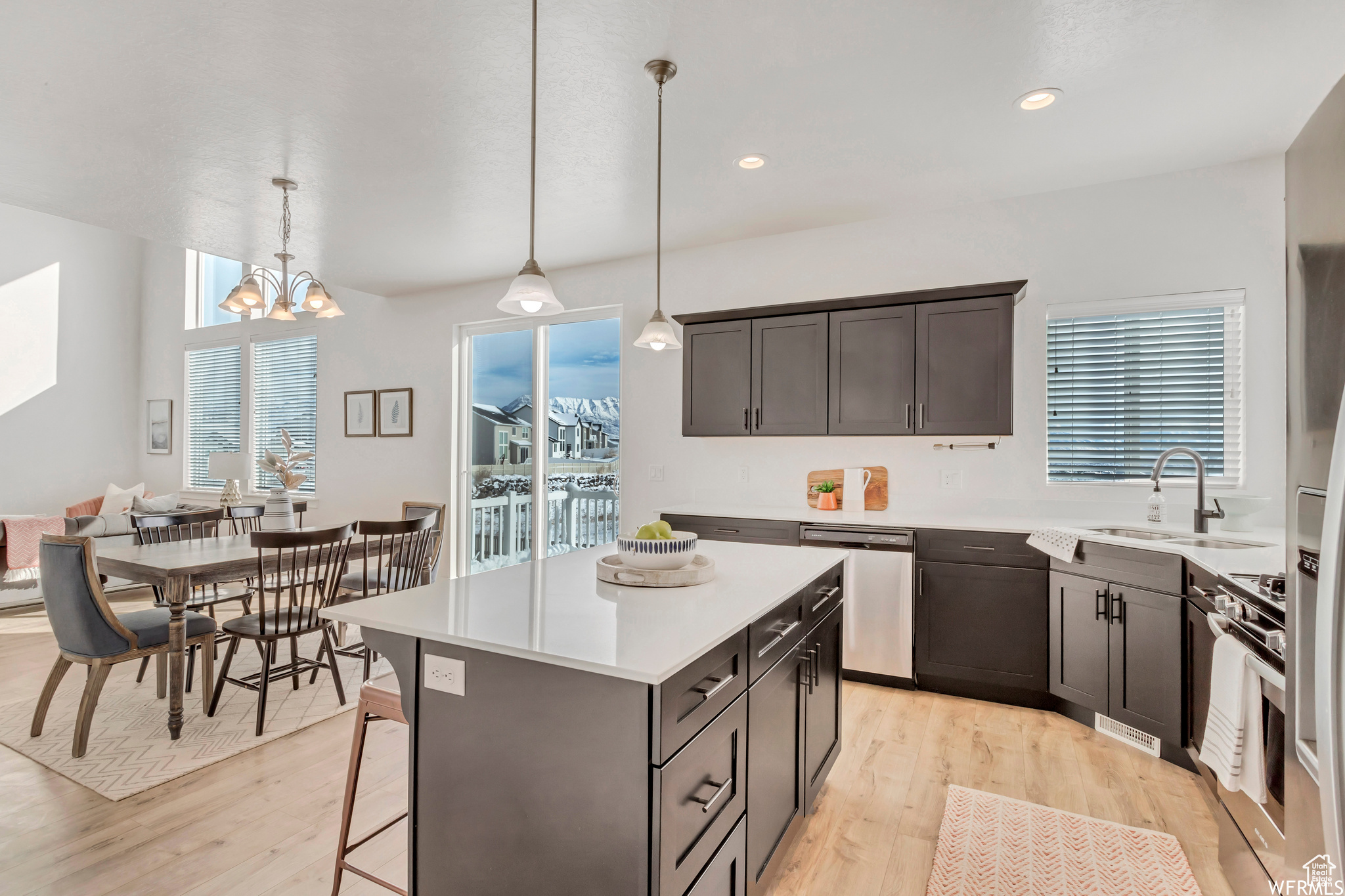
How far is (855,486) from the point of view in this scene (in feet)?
13.0

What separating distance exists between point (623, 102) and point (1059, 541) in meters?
2.73

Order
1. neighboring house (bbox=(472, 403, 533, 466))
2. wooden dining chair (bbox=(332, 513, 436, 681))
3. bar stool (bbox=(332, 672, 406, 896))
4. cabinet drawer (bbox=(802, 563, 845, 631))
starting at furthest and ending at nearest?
neighboring house (bbox=(472, 403, 533, 466)) → wooden dining chair (bbox=(332, 513, 436, 681)) → cabinet drawer (bbox=(802, 563, 845, 631)) → bar stool (bbox=(332, 672, 406, 896))

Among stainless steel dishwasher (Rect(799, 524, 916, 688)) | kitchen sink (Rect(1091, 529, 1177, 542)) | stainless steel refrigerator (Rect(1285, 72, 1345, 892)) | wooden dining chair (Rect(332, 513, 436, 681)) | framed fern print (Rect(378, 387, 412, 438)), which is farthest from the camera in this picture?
framed fern print (Rect(378, 387, 412, 438))

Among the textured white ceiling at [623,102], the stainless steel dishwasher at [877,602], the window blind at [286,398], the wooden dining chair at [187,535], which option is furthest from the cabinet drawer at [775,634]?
the window blind at [286,398]

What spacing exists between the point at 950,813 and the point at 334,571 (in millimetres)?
2900

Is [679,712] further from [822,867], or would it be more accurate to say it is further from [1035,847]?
[1035,847]

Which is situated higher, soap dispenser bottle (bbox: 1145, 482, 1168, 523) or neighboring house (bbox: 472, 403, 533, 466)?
neighboring house (bbox: 472, 403, 533, 466)

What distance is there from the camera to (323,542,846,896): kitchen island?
3.96 ft

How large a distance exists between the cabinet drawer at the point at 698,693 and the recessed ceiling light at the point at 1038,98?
2429 millimetres

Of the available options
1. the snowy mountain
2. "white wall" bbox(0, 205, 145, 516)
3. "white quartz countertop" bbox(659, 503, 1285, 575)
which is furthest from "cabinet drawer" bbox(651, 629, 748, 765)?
"white wall" bbox(0, 205, 145, 516)

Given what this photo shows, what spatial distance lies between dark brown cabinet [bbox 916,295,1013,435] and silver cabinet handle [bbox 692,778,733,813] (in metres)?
2.60

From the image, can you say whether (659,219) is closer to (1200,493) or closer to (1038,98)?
(1038,98)

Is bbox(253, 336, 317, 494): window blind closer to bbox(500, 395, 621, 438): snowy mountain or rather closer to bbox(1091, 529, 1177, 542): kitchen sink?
bbox(500, 395, 621, 438): snowy mountain

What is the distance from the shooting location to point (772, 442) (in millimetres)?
4293
